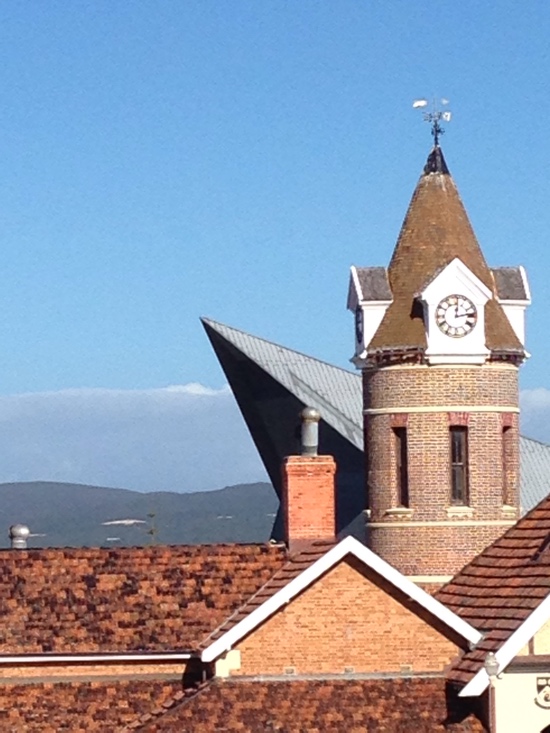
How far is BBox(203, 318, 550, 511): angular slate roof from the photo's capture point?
208 feet

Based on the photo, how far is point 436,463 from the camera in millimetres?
46844

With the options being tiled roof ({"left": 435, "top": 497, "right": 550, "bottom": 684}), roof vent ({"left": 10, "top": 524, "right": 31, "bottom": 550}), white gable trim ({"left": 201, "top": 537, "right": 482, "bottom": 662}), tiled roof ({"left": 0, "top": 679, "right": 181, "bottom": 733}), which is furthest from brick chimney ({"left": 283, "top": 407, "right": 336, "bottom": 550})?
roof vent ({"left": 10, "top": 524, "right": 31, "bottom": 550})

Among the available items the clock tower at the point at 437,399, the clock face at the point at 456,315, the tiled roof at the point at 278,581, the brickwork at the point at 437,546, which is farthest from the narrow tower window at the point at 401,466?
the tiled roof at the point at 278,581

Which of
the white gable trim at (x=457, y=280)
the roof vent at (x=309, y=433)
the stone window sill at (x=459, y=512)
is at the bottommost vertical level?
the roof vent at (x=309, y=433)

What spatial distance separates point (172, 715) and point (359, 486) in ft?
114

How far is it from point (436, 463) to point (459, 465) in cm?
62

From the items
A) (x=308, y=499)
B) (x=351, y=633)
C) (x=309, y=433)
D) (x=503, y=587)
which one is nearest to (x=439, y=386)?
(x=309, y=433)

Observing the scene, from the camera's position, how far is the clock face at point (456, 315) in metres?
46.9

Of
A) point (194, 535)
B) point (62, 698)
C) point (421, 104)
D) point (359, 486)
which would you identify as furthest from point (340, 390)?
point (62, 698)

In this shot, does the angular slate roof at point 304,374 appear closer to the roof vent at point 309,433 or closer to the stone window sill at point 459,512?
the stone window sill at point 459,512

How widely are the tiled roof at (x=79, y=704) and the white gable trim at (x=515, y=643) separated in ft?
12.6

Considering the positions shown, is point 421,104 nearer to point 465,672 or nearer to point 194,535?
point 465,672

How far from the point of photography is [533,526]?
27469mm

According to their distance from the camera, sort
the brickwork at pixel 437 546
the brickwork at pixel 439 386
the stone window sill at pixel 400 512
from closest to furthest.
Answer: the brickwork at pixel 437 546
the brickwork at pixel 439 386
the stone window sill at pixel 400 512
